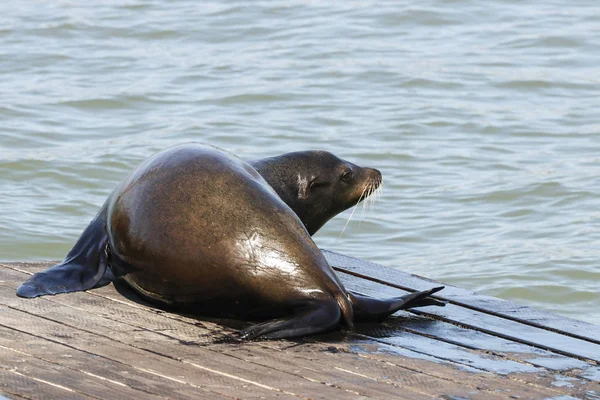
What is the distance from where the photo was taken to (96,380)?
4406mm

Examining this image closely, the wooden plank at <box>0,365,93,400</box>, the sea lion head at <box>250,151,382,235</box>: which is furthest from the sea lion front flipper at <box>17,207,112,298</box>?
the wooden plank at <box>0,365,93,400</box>

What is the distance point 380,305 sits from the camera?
5.59 metres

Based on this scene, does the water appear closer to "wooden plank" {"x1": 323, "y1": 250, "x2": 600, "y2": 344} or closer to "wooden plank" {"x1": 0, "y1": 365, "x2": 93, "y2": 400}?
"wooden plank" {"x1": 323, "y1": 250, "x2": 600, "y2": 344}

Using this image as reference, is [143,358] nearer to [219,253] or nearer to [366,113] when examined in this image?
[219,253]

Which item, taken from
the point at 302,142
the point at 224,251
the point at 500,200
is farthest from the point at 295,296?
the point at 302,142

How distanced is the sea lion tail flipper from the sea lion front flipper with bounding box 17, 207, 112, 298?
97 centimetres

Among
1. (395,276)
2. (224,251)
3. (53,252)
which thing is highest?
(224,251)

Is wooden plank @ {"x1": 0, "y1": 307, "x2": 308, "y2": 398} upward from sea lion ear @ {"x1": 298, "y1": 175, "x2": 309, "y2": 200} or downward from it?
downward

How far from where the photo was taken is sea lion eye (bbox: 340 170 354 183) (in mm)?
7207

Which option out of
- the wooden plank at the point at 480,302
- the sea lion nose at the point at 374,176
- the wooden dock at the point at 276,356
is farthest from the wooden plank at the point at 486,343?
the sea lion nose at the point at 374,176

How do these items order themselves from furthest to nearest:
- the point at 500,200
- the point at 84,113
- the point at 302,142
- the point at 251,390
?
1. the point at 84,113
2. the point at 302,142
3. the point at 500,200
4. the point at 251,390

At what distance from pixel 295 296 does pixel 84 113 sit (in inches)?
351

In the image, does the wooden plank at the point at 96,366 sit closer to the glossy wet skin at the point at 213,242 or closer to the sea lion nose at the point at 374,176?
the glossy wet skin at the point at 213,242

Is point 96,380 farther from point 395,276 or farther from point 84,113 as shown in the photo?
point 84,113
